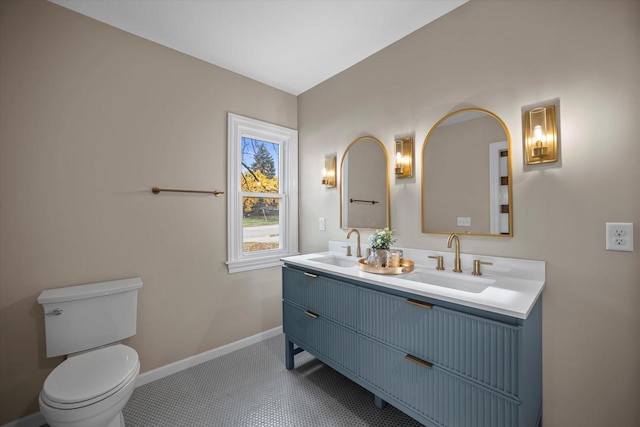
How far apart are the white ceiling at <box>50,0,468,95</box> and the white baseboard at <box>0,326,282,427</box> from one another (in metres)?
2.55

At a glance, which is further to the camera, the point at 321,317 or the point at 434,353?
the point at 321,317

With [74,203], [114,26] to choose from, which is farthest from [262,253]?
[114,26]

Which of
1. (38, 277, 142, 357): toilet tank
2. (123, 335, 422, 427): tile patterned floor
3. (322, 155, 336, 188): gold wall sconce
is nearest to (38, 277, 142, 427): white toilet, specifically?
(38, 277, 142, 357): toilet tank

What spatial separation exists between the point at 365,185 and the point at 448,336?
4.60 ft

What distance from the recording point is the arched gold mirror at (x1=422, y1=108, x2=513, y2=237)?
5.20ft

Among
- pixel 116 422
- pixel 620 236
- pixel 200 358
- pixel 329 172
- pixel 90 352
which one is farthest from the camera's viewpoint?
pixel 329 172

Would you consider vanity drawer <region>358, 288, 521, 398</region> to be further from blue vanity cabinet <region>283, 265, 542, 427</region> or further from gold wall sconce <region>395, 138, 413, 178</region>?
gold wall sconce <region>395, 138, 413, 178</region>

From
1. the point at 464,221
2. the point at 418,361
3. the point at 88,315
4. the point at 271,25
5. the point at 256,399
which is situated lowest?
the point at 256,399

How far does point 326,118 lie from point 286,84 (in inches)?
22.3

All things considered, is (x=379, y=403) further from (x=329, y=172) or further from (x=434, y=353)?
(x=329, y=172)

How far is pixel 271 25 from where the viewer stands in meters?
1.94

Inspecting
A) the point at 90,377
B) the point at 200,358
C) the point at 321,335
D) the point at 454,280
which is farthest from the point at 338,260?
the point at 90,377

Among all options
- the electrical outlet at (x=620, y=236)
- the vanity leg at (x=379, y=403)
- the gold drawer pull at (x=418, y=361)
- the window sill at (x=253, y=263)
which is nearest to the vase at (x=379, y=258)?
the gold drawer pull at (x=418, y=361)

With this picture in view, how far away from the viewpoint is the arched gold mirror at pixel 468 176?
1.58 m
